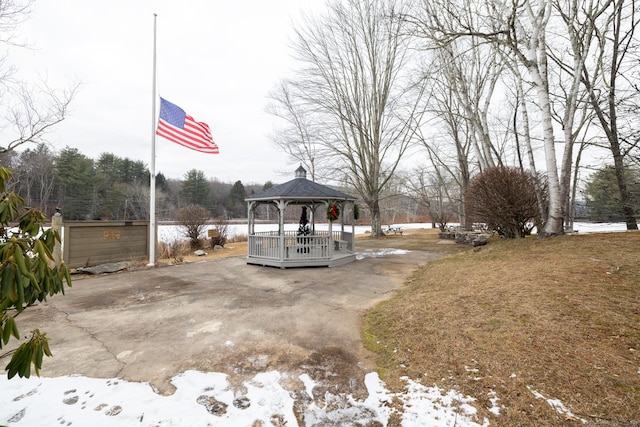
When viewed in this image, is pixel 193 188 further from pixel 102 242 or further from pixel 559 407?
pixel 559 407

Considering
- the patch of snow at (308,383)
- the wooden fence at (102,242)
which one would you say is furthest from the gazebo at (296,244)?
the patch of snow at (308,383)

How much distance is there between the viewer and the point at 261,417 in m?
2.27

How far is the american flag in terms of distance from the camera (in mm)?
9031

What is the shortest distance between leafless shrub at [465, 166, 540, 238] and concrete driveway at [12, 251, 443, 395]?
16.1 ft

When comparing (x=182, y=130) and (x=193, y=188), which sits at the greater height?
(x=193, y=188)

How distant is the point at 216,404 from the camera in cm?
243

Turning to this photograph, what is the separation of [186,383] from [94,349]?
174 cm

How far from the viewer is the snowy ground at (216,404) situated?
2.20 m

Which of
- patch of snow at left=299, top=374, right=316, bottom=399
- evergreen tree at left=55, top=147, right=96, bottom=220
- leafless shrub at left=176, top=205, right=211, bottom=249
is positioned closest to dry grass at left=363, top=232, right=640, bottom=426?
patch of snow at left=299, top=374, right=316, bottom=399

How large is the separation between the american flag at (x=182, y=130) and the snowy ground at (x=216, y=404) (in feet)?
25.7

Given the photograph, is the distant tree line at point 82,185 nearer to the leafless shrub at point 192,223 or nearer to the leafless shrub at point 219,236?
the leafless shrub at point 219,236

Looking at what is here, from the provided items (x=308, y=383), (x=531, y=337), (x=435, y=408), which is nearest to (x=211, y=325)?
(x=308, y=383)

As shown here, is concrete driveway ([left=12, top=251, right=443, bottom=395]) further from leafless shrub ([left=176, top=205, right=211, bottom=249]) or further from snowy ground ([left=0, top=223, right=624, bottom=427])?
leafless shrub ([left=176, top=205, right=211, bottom=249])

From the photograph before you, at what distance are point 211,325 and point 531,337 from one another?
4.34 m
